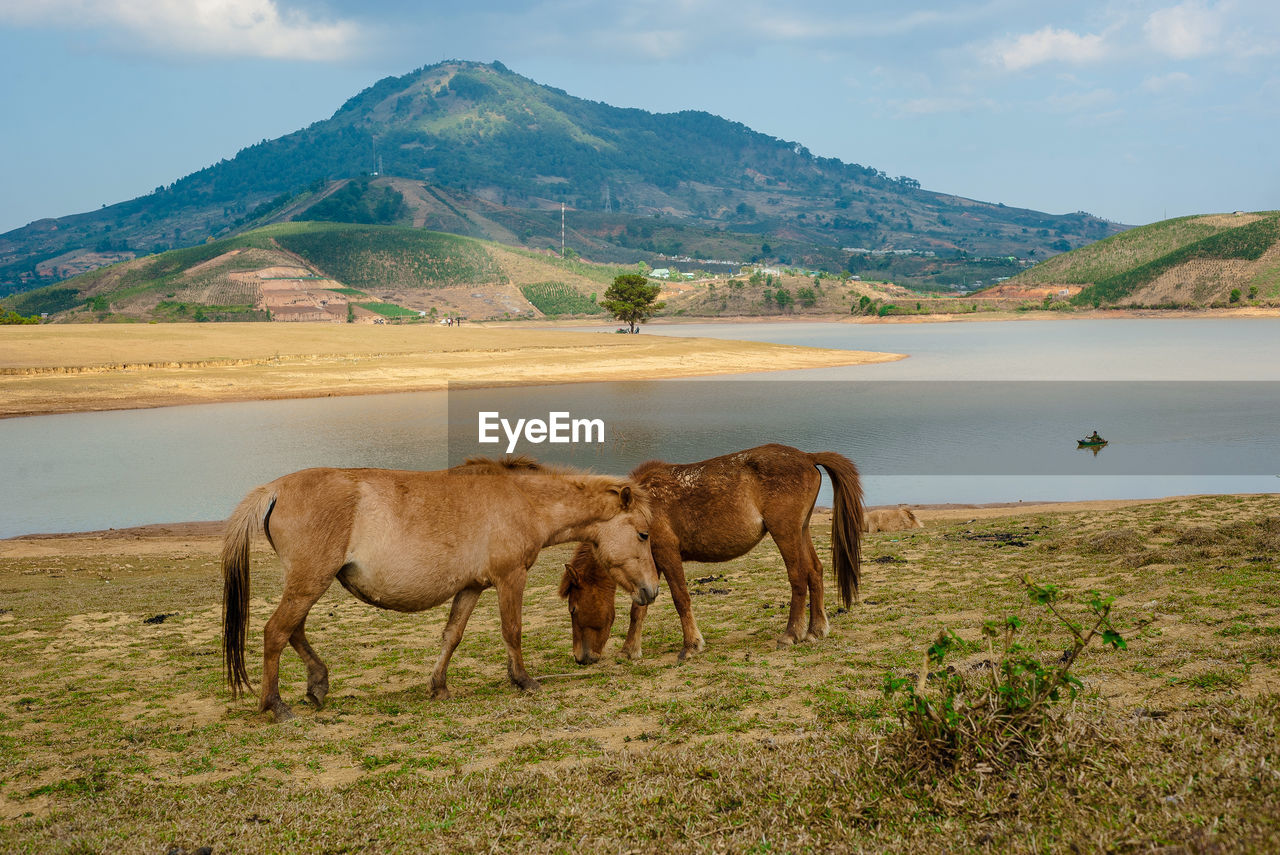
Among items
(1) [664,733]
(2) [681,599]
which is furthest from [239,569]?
(2) [681,599]

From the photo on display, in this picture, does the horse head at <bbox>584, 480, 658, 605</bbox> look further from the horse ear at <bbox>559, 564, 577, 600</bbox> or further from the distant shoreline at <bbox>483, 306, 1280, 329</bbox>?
the distant shoreline at <bbox>483, 306, 1280, 329</bbox>

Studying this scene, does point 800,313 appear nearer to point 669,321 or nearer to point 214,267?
point 669,321

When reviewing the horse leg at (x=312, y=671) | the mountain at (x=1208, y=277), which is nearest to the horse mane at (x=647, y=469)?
the horse leg at (x=312, y=671)

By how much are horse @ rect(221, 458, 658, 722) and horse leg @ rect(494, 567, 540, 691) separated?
0.01m

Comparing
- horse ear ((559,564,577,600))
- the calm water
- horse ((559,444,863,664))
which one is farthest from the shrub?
the calm water

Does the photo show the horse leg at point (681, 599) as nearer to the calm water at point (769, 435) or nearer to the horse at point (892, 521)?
the horse at point (892, 521)

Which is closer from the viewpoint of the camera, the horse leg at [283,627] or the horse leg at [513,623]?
the horse leg at [283,627]

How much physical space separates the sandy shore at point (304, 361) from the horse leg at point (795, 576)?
147 feet

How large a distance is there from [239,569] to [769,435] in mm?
29640

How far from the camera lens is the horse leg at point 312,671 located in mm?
8023

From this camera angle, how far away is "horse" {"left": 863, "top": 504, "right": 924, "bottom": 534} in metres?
18.5

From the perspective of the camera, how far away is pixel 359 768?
632 centimetres

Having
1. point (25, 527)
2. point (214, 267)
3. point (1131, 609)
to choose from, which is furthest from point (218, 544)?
point (214, 267)

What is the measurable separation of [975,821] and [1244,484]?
1055 inches
